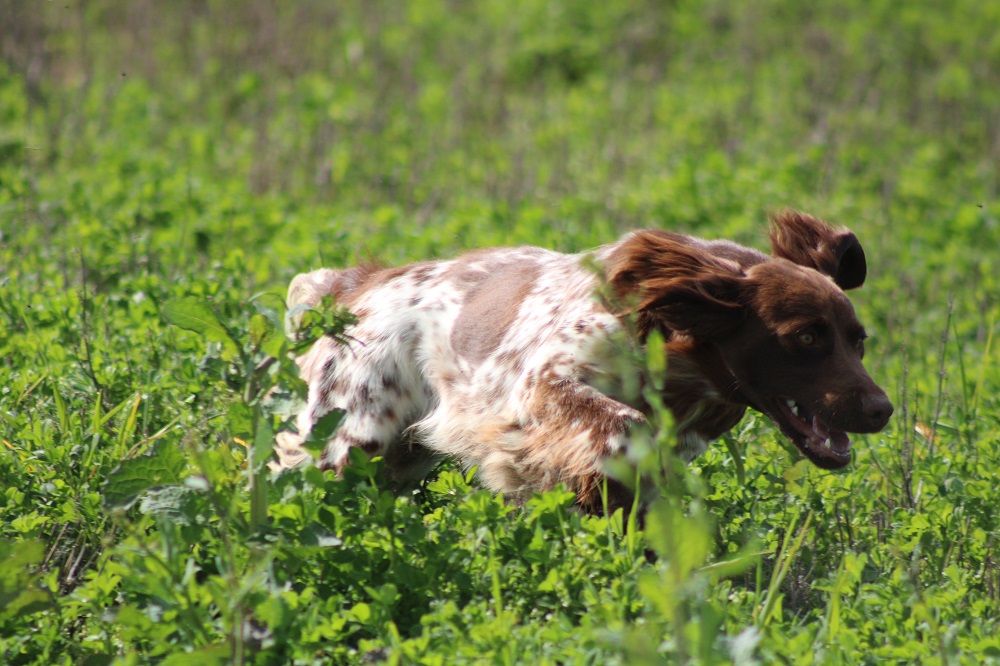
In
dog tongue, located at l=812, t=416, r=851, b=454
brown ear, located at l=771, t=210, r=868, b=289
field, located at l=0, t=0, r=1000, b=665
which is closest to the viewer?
field, located at l=0, t=0, r=1000, b=665

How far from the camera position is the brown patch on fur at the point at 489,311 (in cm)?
436

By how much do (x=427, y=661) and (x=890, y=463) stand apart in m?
2.28

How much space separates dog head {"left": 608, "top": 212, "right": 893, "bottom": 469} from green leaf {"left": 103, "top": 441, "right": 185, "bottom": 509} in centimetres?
133

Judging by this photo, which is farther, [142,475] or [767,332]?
[767,332]

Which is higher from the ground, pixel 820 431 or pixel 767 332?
pixel 767 332

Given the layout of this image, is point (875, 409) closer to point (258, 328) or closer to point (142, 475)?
point (258, 328)

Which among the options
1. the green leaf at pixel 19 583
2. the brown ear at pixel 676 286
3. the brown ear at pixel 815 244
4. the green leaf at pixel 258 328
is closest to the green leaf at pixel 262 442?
the green leaf at pixel 258 328

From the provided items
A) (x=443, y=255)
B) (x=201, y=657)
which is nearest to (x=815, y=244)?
(x=201, y=657)

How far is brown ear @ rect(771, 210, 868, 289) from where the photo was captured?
4.34m

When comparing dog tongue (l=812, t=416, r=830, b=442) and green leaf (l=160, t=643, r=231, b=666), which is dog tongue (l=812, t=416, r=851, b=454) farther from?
green leaf (l=160, t=643, r=231, b=666)

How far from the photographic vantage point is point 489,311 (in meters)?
4.41

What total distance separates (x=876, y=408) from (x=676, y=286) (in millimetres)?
643

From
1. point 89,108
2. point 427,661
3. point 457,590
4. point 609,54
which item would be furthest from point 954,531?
point 609,54

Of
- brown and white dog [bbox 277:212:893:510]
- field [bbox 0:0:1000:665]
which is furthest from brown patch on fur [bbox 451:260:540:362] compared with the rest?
field [bbox 0:0:1000:665]
